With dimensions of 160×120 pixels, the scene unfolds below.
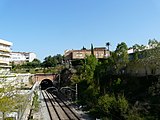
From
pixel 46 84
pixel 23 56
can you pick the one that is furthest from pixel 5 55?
pixel 23 56

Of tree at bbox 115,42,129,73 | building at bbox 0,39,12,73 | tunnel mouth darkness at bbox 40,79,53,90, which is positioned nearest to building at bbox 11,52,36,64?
building at bbox 0,39,12,73

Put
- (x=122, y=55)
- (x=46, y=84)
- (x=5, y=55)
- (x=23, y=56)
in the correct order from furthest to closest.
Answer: (x=23, y=56)
(x=46, y=84)
(x=5, y=55)
(x=122, y=55)

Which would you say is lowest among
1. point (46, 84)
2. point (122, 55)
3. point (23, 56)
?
point (46, 84)

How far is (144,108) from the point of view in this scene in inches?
1016

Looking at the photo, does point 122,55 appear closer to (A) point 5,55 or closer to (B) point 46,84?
(A) point 5,55

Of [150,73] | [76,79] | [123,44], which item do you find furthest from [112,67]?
[150,73]

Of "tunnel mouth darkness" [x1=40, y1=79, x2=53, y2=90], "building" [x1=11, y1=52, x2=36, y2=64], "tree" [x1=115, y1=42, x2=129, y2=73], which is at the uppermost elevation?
"building" [x1=11, y1=52, x2=36, y2=64]

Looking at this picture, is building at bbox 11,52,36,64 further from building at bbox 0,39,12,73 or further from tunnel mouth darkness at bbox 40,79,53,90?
tunnel mouth darkness at bbox 40,79,53,90

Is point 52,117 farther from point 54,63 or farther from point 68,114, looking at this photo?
point 54,63

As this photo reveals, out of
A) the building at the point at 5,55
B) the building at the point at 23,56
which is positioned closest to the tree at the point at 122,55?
the building at the point at 5,55

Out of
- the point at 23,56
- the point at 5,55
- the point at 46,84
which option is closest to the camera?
the point at 5,55

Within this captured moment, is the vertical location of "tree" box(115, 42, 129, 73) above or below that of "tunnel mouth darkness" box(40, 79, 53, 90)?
above

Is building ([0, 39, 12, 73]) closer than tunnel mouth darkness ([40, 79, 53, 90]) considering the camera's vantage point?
Yes

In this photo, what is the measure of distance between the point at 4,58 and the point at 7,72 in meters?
61.7
